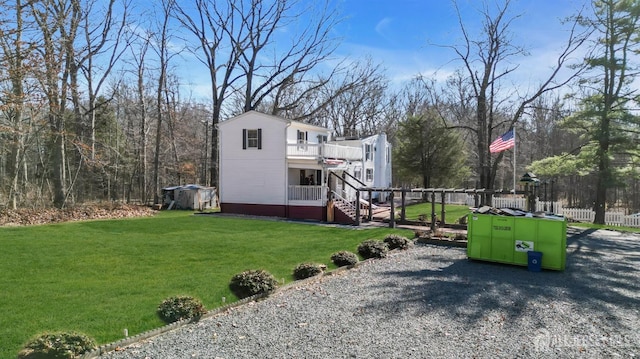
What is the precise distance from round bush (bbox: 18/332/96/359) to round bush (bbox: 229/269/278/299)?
9.08 ft

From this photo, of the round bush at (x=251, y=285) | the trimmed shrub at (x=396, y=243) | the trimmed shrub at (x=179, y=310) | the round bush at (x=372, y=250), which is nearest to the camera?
the trimmed shrub at (x=179, y=310)

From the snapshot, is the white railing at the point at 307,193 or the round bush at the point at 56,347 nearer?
the round bush at the point at 56,347

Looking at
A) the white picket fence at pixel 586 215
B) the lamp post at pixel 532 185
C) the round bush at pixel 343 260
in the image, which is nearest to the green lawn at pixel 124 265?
the round bush at pixel 343 260

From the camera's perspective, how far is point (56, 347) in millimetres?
3979

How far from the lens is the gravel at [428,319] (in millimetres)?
4773

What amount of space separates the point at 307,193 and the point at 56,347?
17.3 meters

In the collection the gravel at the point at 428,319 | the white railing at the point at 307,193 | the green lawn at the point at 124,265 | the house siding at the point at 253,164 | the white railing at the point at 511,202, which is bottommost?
the gravel at the point at 428,319

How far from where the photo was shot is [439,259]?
35.7 feet

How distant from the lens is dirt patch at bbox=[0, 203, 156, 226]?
16.5 meters

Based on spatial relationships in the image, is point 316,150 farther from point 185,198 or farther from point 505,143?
point 505,143

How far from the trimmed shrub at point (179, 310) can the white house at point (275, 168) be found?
47.8 ft

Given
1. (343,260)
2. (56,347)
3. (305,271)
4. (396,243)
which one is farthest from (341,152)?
(56,347)

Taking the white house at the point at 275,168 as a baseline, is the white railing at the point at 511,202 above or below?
below

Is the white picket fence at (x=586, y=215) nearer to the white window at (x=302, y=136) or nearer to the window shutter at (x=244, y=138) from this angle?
the white window at (x=302, y=136)
